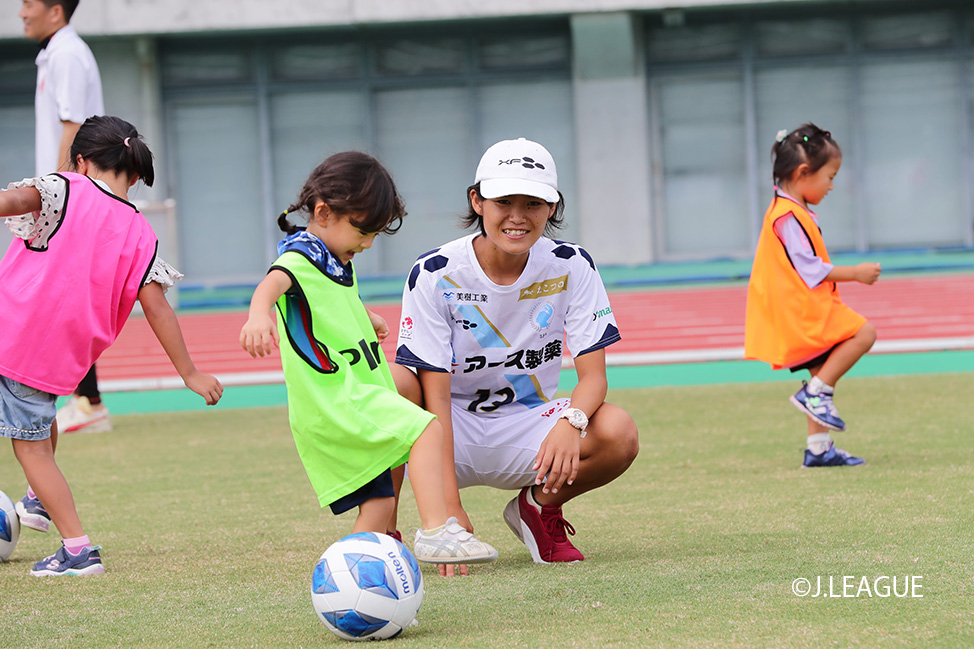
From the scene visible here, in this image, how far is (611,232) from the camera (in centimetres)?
1794

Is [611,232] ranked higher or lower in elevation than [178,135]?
lower

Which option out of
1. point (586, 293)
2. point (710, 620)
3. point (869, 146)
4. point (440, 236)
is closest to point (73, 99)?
point (586, 293)

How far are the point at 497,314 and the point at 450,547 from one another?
0.91 meters

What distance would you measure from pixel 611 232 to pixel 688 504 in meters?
13.9

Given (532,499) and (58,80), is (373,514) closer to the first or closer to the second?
(532,499)

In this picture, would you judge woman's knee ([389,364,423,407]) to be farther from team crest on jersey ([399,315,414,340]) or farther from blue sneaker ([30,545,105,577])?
blue sneaker ([30,545,105,577])

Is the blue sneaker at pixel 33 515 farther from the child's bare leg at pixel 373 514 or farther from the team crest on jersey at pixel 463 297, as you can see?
the team crest on jersey at pixel 463 297

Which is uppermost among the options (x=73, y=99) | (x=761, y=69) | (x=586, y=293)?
(x=761, y=69)

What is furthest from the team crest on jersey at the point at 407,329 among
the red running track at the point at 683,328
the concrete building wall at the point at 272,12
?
the concrete building wall at the point at 272,12

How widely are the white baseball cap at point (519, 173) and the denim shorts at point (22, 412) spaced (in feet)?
4.74

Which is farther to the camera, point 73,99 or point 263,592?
point 73,99

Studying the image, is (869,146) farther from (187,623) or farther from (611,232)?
(187,623)

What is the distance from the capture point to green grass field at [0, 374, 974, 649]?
103 inches

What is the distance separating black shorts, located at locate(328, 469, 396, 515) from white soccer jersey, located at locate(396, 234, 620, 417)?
390 millimetres
